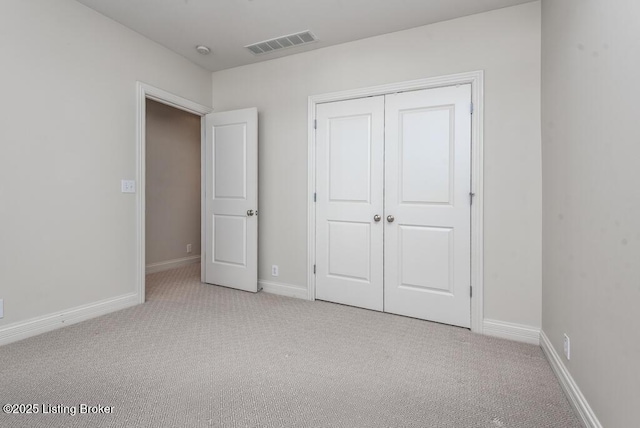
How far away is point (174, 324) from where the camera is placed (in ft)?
8.61

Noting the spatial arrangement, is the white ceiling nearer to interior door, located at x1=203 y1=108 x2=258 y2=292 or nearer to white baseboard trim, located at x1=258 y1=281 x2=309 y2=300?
interior door, located at x1=203 y1=108 x2=258 y2=292

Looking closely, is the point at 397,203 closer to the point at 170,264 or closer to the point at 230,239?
the point at 230,239

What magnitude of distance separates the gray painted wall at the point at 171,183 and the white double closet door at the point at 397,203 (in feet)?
8.97

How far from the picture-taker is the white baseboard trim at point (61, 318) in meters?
2.24

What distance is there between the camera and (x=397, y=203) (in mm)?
2912

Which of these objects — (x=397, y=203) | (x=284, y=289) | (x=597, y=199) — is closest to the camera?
(x=597, y=199)

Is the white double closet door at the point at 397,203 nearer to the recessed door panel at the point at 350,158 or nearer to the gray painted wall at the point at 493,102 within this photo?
the recessed door panel at the point at 350,158

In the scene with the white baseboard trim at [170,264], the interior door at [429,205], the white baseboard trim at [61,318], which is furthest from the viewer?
the white baseboard trim at [170,264]

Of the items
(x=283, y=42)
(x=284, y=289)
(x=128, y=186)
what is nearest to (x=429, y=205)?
(x=284, y=289)

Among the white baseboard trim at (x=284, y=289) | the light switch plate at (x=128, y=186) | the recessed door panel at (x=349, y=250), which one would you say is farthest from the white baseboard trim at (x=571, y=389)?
the light switch plate at (x=128, y=186)

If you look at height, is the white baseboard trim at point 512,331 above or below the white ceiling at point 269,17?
below

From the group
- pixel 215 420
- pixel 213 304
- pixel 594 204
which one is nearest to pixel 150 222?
pixel 213 304

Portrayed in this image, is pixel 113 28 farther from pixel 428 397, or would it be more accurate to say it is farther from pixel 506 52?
pixel 428 397

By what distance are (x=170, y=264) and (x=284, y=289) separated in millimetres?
2311
